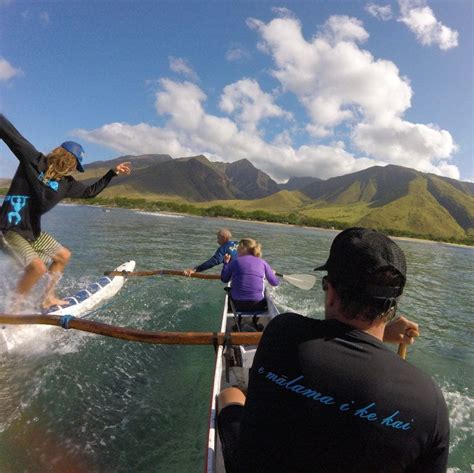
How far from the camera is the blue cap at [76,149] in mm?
6581

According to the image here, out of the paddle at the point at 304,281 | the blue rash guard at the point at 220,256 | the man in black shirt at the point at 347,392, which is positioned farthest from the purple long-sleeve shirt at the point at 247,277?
the man in black shirt at the point at 347,392

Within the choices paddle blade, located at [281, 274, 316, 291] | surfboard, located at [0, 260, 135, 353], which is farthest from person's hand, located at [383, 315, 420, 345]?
surfboard, located at [0, 260, 135, 353]

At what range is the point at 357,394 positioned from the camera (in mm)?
1818

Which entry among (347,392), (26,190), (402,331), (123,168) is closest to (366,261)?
(347,392)

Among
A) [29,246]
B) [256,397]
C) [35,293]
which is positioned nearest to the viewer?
[256,397]

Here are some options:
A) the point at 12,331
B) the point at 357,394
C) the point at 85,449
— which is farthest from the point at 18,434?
the point at 357,394

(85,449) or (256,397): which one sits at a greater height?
(256,397)

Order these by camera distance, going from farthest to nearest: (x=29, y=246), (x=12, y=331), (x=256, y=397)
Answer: (x=12, y=331), (x=29, y=246), (x=256, y=397)

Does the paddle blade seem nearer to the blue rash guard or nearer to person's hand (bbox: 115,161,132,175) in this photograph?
the blue rash guard

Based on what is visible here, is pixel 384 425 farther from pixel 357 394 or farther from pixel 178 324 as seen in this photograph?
pixel 178 324

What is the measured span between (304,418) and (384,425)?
403mm

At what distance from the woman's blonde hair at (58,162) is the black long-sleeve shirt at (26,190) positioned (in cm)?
8

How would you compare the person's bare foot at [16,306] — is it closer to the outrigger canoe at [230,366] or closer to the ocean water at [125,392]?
the ocean water at [125,392]

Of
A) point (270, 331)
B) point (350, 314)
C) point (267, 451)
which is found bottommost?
point (267, 451)
